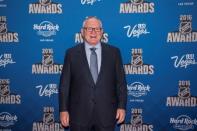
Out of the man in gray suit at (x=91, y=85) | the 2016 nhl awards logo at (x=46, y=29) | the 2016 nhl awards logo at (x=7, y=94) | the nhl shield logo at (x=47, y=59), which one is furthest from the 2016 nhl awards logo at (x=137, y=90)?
the 2016 nhl awards logo at (x=7, y=94)

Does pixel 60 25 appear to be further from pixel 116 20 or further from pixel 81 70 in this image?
pixel 81 70

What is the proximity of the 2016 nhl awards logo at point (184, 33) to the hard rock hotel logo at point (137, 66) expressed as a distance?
15.0 inches

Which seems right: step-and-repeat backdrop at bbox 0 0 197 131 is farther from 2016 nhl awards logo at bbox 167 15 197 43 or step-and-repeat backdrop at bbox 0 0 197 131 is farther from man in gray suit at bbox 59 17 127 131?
man in gray suit at bbox 59 17 127 131

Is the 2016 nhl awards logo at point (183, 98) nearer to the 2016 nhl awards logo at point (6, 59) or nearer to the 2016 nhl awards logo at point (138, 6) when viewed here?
the 2016 nhl awards logo at point (138, 6)

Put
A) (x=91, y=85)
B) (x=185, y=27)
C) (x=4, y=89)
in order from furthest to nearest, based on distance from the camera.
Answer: (x=4, y=89), (x=185, y=27), (x=91, y=85)

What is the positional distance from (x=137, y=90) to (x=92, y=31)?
1.14 m

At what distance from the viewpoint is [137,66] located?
3621 millimetres

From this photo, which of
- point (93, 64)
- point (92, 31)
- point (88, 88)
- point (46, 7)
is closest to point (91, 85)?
point (88, 88)

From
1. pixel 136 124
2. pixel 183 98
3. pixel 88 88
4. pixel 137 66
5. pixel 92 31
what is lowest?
pixel 136 124

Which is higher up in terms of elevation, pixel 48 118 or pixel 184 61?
pixel 184 61

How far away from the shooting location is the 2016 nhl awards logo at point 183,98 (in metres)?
3.60

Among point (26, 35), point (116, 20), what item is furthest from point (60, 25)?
point (116, 20)

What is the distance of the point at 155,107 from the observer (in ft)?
12.0

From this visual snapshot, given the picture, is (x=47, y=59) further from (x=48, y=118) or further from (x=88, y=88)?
(x=88, y=88)
